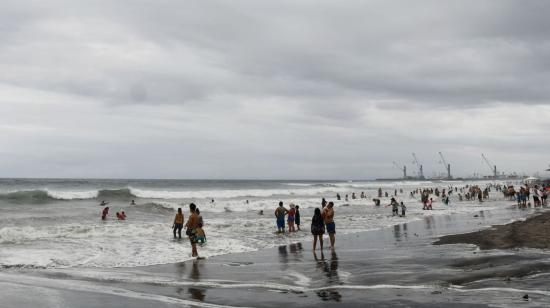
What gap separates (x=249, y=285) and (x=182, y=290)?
1.55 metres

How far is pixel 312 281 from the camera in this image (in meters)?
11.7

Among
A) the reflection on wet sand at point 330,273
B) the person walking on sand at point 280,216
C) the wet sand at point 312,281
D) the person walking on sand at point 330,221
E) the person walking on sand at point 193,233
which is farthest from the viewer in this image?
the person walking on sand at point 280,216

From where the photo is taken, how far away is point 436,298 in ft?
30.2

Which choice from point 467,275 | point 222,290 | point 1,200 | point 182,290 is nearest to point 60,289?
point 182,290

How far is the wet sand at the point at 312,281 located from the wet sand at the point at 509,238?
3.63 feet

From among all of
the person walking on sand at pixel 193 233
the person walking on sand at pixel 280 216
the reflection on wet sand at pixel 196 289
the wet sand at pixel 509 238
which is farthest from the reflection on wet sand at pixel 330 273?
the person walking on sand at pixel 280 216

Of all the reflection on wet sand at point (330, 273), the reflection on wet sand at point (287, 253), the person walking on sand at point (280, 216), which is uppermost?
the person walking on sand at point (280, 216)

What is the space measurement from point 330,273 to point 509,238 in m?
8.87

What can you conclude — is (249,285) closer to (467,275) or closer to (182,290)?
(182,290)

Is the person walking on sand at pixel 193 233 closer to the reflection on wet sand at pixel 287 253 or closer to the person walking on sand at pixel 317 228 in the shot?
the reflection on wet sand at pixel 287 253

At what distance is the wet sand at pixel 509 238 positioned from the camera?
16064 millimetres

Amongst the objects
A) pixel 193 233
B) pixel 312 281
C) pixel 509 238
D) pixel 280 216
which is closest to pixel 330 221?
pixel 193 233

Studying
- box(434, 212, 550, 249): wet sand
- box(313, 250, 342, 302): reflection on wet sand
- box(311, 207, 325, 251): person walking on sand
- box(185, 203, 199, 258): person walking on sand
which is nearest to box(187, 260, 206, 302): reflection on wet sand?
box(185, 203, 199, 258): person walking on sand

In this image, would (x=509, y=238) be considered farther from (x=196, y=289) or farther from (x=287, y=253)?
(x=196, y=289)
